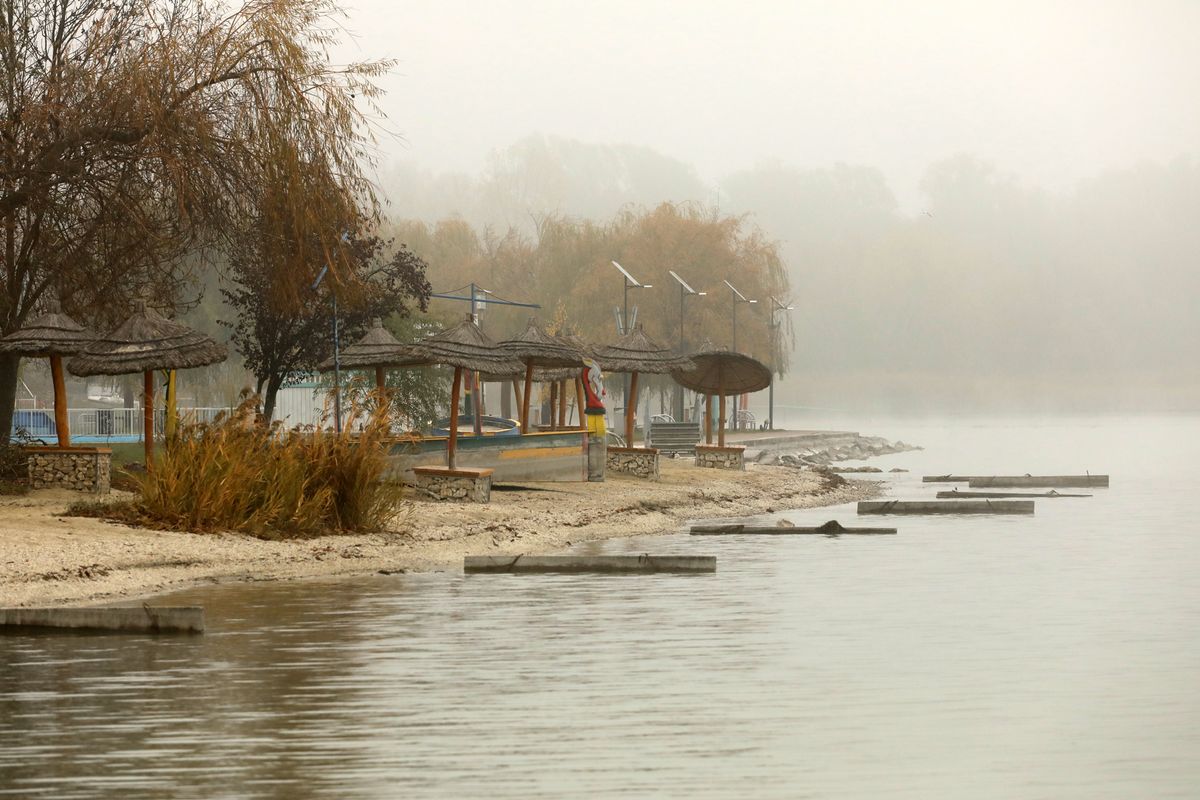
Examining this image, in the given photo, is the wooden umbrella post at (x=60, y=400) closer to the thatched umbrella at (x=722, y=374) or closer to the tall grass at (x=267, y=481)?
the tall grass at (x=267, y=481)

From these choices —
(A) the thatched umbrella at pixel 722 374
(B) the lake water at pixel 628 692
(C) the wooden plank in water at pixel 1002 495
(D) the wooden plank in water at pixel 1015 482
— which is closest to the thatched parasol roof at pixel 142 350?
(B) the lake water at pixel 628 692

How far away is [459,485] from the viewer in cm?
2811

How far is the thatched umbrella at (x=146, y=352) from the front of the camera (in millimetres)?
24891

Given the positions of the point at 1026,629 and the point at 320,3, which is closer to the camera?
the point at 1026,629

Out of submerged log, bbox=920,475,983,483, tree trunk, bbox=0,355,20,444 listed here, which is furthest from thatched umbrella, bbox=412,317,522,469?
submerged log, bbox=920,475,983,483

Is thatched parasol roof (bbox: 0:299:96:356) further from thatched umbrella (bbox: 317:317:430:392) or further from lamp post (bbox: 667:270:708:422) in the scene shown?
lamp post (bbox: 667:270:708:422)

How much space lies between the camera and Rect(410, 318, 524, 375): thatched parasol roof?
2788cm

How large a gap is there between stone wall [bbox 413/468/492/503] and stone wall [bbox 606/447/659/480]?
1009 centimetres

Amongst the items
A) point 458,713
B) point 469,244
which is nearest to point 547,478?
point 458,713

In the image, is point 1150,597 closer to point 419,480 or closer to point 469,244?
point 419,480

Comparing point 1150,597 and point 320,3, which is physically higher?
point 320,3

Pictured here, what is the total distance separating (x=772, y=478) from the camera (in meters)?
43.7

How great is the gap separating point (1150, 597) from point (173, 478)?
42.0 ft

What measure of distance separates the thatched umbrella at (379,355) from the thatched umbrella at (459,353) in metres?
0.66
